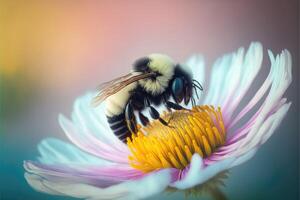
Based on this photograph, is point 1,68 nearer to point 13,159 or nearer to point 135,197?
→ point 13,159

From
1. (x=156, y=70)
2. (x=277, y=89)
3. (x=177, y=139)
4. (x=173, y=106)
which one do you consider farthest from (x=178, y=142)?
(x=277, y=89)

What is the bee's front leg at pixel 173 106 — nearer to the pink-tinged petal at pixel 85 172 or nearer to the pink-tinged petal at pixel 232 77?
the pink-tinged petal at pixel 232 77

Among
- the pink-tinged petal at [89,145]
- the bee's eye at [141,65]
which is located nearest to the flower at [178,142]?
the pink-tinged petal at [89,145]

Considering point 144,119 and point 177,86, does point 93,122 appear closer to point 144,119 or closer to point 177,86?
point 144,119

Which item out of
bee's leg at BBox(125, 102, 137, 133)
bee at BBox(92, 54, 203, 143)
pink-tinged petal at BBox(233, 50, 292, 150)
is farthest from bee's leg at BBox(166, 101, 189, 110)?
pink-tinged petal at BBox(233, 50, 292, 150)

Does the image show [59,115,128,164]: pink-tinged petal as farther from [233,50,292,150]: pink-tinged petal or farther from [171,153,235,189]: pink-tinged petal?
[233,50,292,150]: pink-tinged petal

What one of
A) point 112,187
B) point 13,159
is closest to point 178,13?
point 112,187
